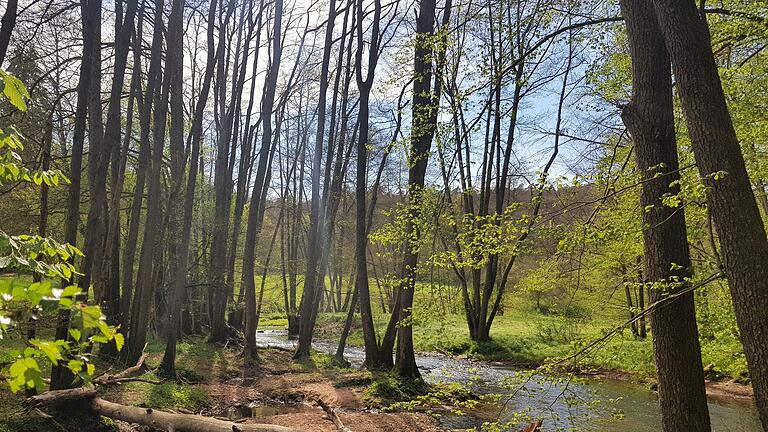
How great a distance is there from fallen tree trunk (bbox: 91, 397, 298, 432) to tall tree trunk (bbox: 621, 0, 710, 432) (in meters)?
4.24

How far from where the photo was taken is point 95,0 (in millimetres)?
7215

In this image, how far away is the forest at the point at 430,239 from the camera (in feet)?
11.9

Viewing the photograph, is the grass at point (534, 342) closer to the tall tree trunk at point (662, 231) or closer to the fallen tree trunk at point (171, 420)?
the fallen tree trunk at point (171, 420)

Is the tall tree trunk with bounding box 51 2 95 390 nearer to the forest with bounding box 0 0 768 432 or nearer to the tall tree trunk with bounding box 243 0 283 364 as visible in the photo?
the forest with bounding box 0 0 768 432

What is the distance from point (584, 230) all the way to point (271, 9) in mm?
17706

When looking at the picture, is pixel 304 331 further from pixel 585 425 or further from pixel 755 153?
pixel 755 153

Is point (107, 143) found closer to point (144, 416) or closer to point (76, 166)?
point (76, 166)

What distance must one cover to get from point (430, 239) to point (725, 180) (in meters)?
4.27

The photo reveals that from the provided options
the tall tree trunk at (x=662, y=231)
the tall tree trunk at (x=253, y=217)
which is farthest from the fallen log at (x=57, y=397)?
the tall tree trunk at (x=253, y=217)

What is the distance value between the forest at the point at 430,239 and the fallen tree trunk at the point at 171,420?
3cm

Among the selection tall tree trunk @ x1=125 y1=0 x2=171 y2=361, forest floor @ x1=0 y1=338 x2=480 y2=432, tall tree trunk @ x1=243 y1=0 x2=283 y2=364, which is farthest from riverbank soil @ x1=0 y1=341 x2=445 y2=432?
tall tree trunk @ x1=125 y1=0 x2=171 y2=361

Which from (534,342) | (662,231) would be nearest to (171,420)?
(662,231)

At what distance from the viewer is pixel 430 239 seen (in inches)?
290

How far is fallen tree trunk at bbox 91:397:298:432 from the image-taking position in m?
5.93
